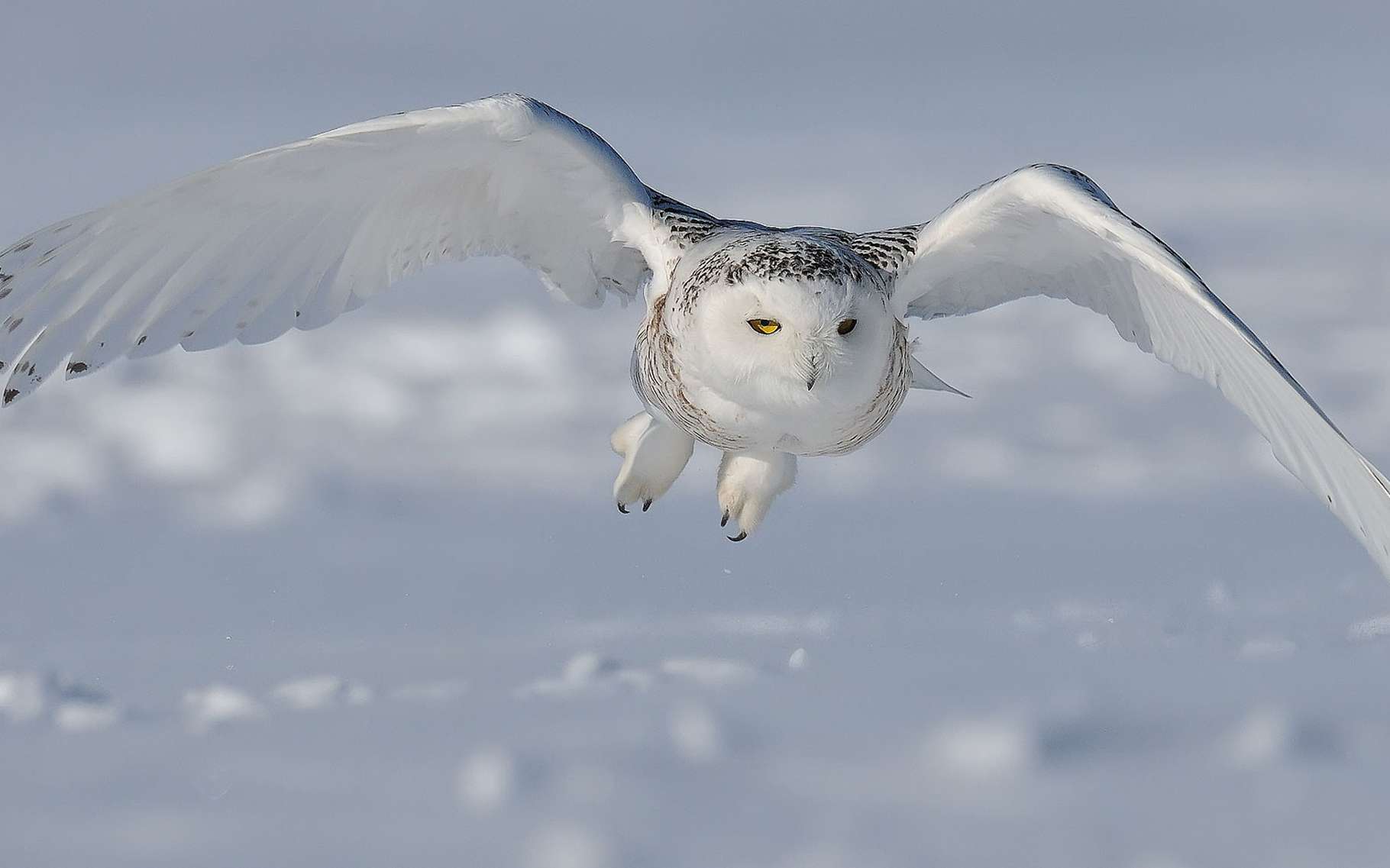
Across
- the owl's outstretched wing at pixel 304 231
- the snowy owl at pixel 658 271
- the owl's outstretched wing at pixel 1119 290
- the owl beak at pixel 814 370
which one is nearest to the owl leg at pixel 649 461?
the snowy owl at pixel 658 271

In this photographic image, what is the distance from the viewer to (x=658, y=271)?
4453 mm

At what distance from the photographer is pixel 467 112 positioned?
3.97 m

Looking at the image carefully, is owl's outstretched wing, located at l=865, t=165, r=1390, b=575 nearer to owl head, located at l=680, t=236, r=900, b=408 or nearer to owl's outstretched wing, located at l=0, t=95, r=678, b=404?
owl head, located at l=680, t=236, r=900, b=408

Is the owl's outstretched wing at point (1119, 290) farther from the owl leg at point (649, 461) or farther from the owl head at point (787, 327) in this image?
the owl leg at point (649, 461)

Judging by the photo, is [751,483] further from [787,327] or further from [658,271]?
[787,327]

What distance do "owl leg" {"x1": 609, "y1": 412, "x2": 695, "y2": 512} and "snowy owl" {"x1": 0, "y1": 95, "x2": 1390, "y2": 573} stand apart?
0.15 metres

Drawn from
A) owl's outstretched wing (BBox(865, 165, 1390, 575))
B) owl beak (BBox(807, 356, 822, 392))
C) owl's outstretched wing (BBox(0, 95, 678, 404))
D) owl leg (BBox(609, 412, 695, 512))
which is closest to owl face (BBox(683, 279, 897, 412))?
owl beak (BBox(807, 356, 822, 392))

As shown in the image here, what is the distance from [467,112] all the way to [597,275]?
Answer: 1096 millimetres

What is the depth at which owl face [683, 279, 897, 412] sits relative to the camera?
144 inches

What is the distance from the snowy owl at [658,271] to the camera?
3.74m

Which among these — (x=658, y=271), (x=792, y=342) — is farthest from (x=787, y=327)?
(x=658, y=271)

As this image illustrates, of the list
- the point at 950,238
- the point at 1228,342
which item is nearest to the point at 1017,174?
the point at 950,238

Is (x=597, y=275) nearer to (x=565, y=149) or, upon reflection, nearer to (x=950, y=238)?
(x=565, y=149)

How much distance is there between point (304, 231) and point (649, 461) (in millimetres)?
1377
